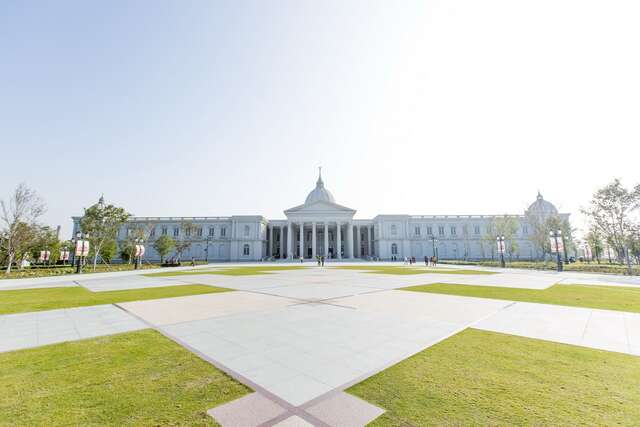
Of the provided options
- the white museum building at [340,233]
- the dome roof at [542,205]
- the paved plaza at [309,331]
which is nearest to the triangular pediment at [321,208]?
the white museum building at [340,233]

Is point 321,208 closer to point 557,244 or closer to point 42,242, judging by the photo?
point 557,244

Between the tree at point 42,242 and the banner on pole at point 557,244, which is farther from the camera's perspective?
the tree at point 42,242

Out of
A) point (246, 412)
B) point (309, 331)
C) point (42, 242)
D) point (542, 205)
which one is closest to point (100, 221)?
point (42, 242)

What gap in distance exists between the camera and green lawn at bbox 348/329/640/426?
295 centimetres

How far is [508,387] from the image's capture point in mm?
3646

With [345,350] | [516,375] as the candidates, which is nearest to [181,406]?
[345,350]

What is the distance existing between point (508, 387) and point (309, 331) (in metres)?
4.00

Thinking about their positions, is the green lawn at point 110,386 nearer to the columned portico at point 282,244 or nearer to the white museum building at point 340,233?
the white museum building at point 340,233

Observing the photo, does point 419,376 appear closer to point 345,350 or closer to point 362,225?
point 345,350

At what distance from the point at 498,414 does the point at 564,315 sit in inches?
284

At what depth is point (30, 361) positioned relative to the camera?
4758mm

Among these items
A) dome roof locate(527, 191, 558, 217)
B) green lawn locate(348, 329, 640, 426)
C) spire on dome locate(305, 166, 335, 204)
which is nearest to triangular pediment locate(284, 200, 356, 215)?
spire on dome locate(305, 166, 335, 204)

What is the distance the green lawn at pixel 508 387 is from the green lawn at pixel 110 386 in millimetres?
2034

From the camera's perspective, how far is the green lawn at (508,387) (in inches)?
116
